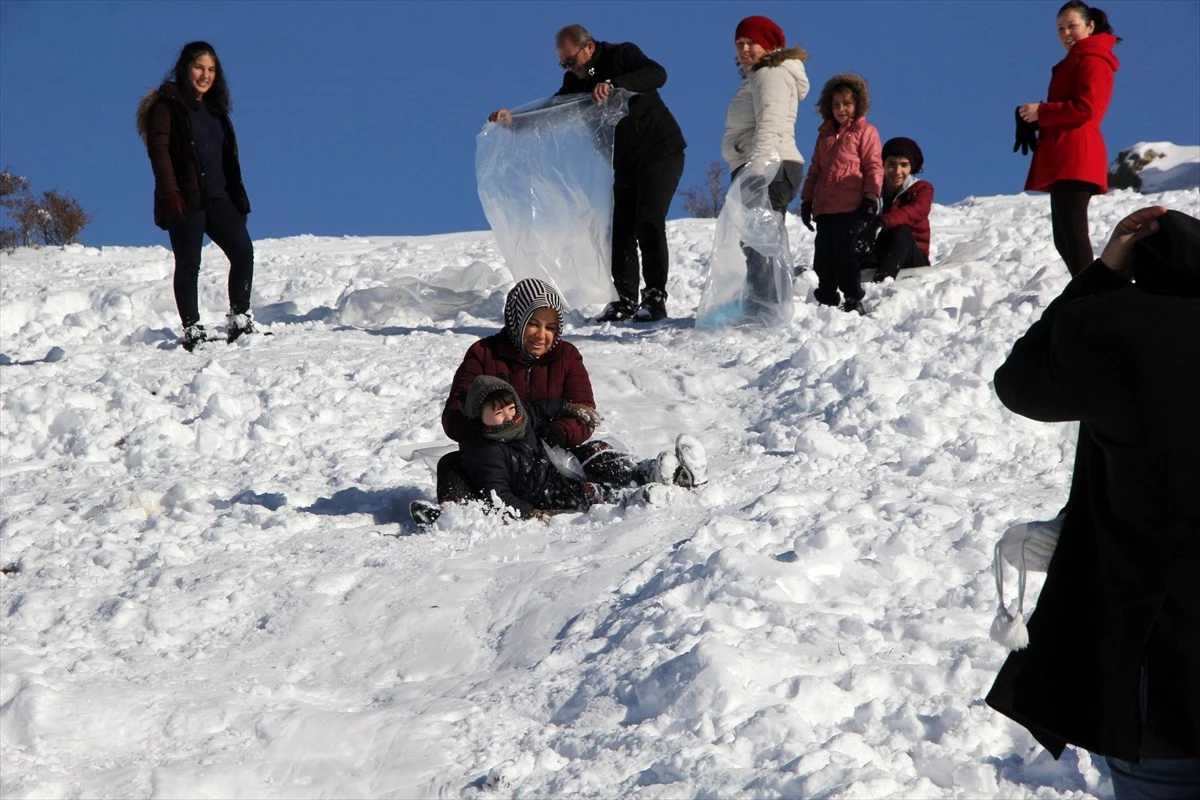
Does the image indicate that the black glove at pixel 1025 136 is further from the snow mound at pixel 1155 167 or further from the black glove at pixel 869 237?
the snow mound at pixel 1155 167

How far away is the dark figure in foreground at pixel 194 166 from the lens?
7.70m

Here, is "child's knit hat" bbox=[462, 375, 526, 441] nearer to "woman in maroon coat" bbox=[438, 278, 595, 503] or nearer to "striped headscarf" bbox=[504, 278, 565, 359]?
"woman in maroon coat" bbox=[438, 278, 595, 503]

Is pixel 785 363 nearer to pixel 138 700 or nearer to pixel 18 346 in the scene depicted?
pixel 138 700

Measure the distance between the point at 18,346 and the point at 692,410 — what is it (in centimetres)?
495

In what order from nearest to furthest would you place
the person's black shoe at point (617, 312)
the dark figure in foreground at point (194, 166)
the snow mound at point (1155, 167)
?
the dark figure in foreground at point (194, 166), the person's black shoe at point (617, 312), the snow mound at point (1155, 167)

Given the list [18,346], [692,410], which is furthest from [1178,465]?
[18,346]

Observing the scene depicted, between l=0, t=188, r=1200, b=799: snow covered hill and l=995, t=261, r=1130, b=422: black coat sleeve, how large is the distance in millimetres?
1088

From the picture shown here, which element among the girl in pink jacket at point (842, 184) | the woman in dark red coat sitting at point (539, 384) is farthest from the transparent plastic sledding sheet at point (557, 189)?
the woman in dark red coat sitting at point (539, 384)

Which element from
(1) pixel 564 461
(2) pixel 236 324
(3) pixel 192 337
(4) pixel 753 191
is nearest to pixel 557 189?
(4) pixel 753 191

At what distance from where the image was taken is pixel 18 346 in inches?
366

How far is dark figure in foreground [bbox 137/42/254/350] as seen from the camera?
770 centimetres

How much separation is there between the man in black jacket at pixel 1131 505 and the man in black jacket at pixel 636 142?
6.18 meters

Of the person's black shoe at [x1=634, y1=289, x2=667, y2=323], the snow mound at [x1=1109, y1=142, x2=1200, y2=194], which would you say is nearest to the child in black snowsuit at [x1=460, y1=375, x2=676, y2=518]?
the person's black shoe at [x1=634, y1=289, x2=667, y2=323]

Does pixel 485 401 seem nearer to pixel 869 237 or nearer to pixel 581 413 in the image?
pixel 581 413
